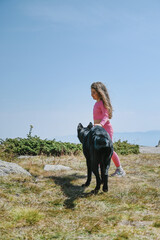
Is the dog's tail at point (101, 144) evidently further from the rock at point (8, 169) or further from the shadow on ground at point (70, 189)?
the rock at point (8, 169)

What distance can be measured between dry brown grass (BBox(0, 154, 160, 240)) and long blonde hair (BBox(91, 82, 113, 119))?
1.70 m

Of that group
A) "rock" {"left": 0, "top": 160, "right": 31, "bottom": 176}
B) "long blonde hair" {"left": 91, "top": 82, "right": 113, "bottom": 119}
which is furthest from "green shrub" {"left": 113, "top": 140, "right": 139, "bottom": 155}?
"rock" {"left": 0, "top": 160, "right": 31, "bottom": 176}

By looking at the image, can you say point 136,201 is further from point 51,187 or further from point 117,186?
point 51,187

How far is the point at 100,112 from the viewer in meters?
5.54

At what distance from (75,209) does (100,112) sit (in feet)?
7.95

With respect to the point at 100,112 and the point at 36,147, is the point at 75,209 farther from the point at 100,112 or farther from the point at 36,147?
the point at 36,147

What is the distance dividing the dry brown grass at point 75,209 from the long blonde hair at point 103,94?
170cm

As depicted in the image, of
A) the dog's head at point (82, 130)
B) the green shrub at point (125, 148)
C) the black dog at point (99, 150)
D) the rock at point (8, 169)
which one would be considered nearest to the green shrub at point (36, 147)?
the green shrub at point (125, 148)

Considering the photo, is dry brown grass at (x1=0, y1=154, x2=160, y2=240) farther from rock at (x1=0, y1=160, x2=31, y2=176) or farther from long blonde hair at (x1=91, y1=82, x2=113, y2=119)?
Result: long blonde hair at (x1=91, y1=82, x2=113, y2=119)

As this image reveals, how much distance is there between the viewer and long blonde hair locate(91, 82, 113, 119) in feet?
17.6

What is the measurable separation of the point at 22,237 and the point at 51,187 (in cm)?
221

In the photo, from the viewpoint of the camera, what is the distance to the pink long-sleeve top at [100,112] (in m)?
5.35

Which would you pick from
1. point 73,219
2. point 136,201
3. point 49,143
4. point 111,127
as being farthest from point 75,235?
point 49,143

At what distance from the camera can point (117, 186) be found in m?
5.13
